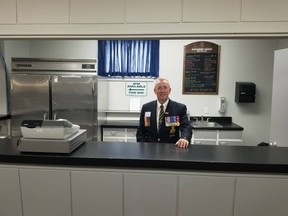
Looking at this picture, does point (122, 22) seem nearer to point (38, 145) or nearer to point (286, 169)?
point (38, 145)

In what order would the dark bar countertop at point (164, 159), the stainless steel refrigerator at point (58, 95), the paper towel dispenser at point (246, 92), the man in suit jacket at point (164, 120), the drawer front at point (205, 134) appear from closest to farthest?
the dark bar countertop at point (164, 159)
the man in suit jacket at point (164, 120)
the stainless steel refrigerator at point (58, 95)
the drawer front at point (205, 134)
the paper towel dispenser at point (246, 92)

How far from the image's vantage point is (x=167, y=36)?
1.43 metres

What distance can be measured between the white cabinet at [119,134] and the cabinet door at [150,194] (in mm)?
2469

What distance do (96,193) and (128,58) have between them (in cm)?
312

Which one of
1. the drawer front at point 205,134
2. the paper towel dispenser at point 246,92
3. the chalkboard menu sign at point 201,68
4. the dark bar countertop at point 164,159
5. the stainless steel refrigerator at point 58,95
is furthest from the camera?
the chalkboard menu sign at point 201,68

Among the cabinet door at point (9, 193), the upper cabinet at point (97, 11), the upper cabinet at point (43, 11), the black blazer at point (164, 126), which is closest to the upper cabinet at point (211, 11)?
the upper cabinet at point (97, 11)

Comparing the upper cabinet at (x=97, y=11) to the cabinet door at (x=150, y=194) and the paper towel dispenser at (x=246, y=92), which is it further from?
the paper towel dispenser at (x=246, y=92)

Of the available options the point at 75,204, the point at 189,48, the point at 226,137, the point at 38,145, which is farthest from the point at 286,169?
the point at 189,48

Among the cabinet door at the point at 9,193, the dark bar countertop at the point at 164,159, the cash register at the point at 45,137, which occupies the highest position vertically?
the cash register at the point at 45,137

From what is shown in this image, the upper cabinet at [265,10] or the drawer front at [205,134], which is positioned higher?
the upper cabinet at [265,10]

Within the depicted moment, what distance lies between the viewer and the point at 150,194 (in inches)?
53.9

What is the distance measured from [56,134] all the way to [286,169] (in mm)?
1264

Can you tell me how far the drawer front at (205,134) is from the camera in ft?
12.2

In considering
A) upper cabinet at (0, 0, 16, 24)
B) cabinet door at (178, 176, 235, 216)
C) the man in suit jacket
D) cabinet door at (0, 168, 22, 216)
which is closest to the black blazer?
the man in suit jacket
